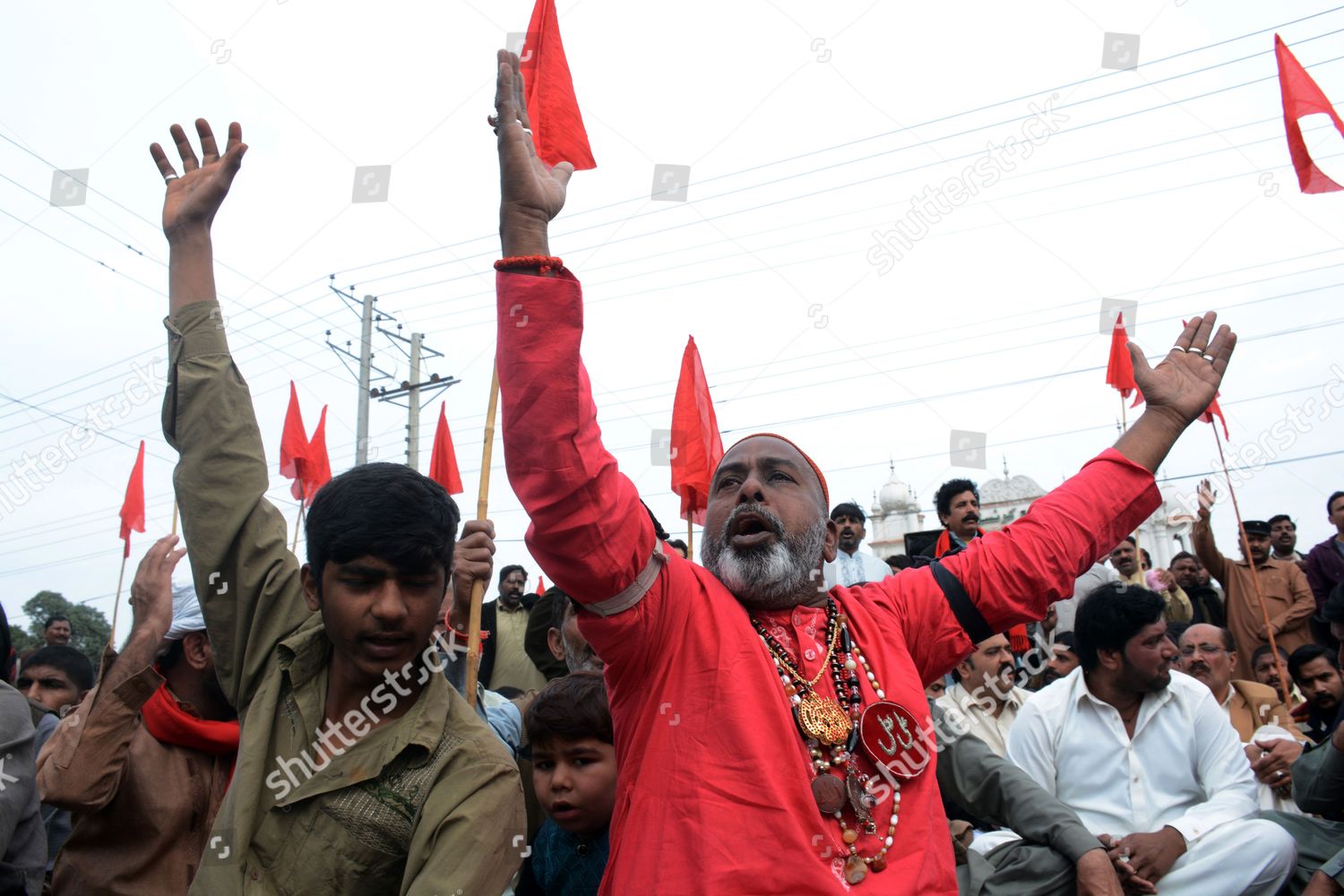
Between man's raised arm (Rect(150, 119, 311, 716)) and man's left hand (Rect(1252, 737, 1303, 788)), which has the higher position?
man's raised arm (Rect(150, 119, 311, 716))

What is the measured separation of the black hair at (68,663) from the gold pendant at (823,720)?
4.60m

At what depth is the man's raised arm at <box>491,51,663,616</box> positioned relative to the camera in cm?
179

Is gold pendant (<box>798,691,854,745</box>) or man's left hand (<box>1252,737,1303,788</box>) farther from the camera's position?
man's left hand (<box>1252,737,1303,788</box>)

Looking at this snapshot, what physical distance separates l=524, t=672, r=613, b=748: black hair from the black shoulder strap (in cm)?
129

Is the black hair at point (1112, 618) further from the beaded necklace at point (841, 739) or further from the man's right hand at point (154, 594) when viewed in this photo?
the man's right hand at point (154, 594)

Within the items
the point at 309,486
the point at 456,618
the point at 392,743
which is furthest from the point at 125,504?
the point at 392,743

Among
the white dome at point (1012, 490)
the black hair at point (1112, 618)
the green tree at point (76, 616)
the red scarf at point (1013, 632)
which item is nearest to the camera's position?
the black hair at point (1112, 618)

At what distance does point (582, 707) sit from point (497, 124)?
2090 millimetres

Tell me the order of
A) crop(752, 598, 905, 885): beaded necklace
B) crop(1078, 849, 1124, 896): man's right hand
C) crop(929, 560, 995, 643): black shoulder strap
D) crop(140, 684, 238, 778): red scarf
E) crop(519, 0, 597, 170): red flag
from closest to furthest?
crop(752, 598, 905, 885): beaded necklace
crop(929, 560, 995, 643): black shoulder strap
crop(140, 684, 238, 778): red scarf
crop(1078, 849, 1124, 896): man's right hand
crop(519, 0, 597, 170): red flag

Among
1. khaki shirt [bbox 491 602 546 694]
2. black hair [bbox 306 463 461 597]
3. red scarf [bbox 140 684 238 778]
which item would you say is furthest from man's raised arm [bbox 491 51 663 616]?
khaki shirt [bbox 491 602 546 694]

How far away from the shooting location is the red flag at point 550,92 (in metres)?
4.06

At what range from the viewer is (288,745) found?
240 centimetres

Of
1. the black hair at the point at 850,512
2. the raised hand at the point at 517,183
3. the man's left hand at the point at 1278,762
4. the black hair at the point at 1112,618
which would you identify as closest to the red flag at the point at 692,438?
the black hair at the point at 850,512

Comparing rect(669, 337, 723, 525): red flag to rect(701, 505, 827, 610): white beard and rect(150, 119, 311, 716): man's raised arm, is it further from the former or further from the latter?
rect(150, 119, 311, 716): man's raised arm
